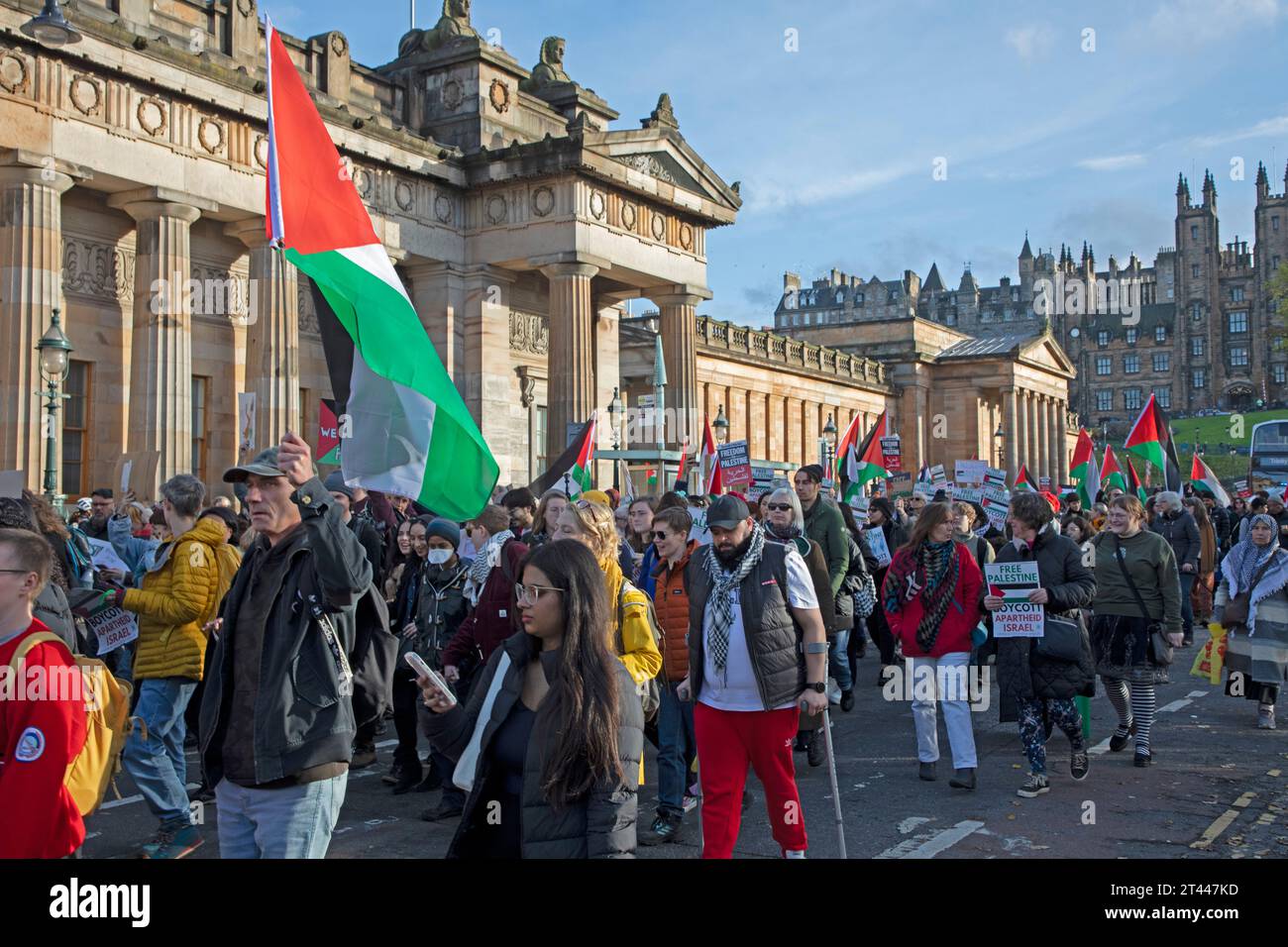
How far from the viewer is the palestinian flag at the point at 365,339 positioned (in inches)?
241

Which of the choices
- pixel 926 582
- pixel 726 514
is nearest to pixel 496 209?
pixel 926 582

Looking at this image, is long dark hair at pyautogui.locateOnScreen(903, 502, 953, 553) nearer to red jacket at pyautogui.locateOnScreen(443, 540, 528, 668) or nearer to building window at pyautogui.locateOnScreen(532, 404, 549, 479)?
red jacket at pyautogui.locateOnScreen(443, 540, 528, 668)

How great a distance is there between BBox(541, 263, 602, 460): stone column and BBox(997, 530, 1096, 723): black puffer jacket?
20.6 meters

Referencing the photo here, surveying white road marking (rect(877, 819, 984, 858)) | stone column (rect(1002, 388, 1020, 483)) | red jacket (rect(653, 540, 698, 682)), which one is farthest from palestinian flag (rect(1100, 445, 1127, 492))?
stone column (rect(1002, 388, 1020, 483))

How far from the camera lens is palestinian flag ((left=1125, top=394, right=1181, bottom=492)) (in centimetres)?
2302

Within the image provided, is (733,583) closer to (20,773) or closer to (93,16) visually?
(20,773)

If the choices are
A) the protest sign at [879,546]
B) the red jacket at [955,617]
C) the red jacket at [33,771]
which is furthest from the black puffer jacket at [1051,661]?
the red jacket at [33,771]

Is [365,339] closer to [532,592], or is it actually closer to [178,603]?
[178,603]

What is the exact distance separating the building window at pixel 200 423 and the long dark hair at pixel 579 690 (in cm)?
2274

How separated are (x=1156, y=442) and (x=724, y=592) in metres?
19.1
